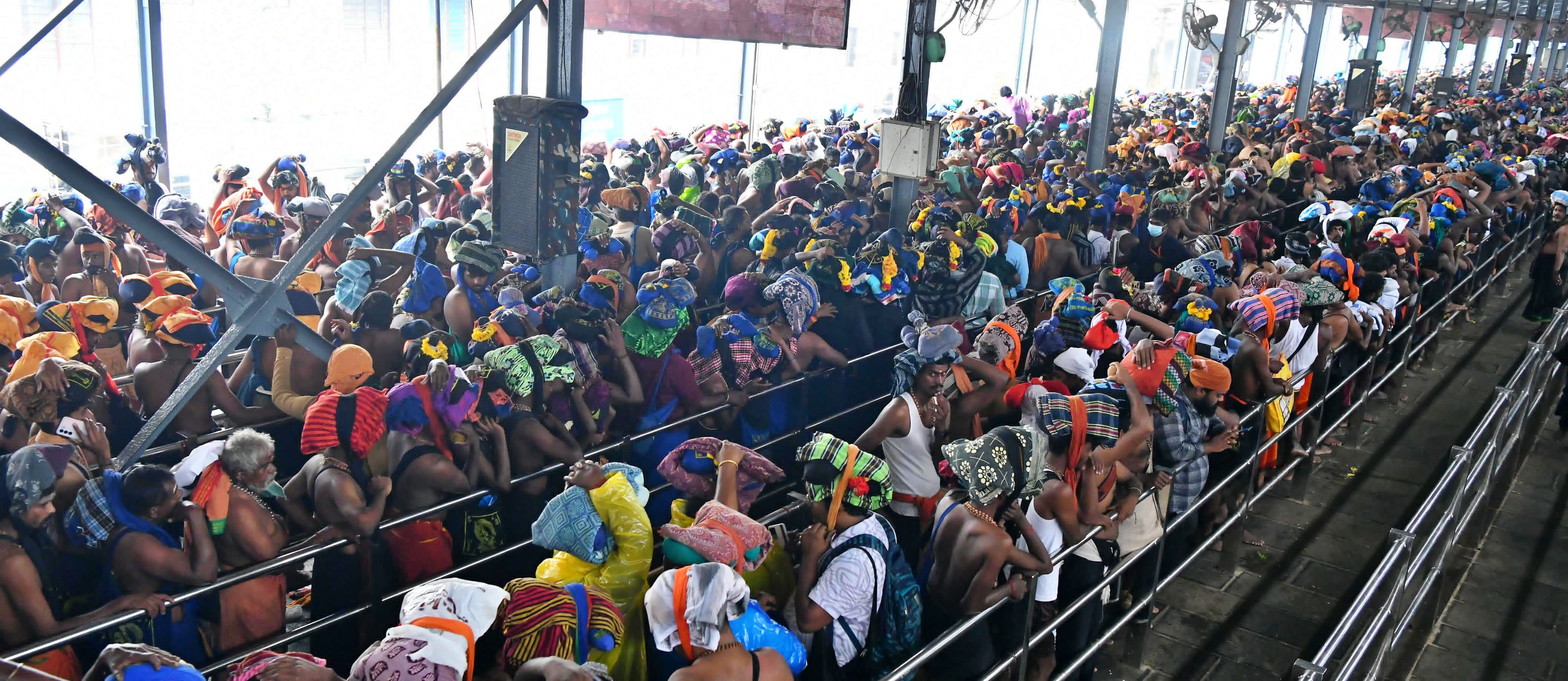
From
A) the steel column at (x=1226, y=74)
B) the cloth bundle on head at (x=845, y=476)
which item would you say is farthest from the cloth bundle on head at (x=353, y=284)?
the steel column at (x=1226, y=74)

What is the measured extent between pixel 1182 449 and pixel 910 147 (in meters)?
3.72

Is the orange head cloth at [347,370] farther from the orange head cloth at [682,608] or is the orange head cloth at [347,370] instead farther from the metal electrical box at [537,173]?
the orange head cloth at [682,608]

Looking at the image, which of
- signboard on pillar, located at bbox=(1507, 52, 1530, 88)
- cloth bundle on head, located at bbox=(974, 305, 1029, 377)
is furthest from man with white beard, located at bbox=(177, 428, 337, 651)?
signboard on pillar, located at bbox=(1507, 52, 1530, 88)

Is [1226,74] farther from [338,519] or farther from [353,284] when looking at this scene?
[338,519]

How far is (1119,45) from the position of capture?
1303 cm


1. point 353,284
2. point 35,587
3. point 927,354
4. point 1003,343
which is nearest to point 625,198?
point 353,284

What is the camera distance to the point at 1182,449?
16.6 ft

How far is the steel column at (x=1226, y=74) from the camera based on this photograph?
14758 mm

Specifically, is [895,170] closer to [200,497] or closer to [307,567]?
[307,567]

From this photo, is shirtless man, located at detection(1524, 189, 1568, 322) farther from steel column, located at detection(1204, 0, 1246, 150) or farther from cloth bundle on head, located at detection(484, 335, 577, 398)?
cloth bundle on head, located at detection(484, 335, 577, 398)

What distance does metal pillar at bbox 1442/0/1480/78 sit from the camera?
81.6ft

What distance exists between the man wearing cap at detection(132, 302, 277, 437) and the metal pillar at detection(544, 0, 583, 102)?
1966mm

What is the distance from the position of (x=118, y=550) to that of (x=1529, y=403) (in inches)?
325

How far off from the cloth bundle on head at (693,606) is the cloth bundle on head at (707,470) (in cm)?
93
